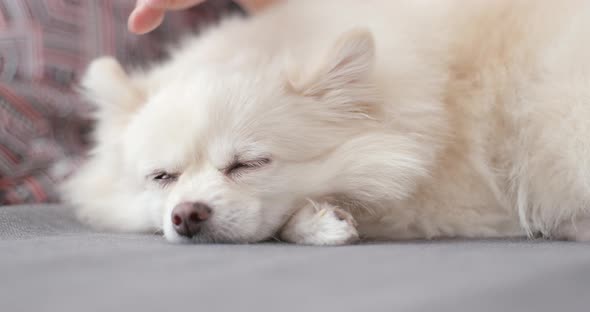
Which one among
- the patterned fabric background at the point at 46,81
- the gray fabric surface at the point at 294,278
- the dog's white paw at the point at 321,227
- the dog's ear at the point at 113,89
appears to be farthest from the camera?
the patterned fabric background at the point at 46,81

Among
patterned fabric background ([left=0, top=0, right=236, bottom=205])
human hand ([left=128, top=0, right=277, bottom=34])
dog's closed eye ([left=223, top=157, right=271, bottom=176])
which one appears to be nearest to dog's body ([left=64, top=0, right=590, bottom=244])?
dog's closed eye ([left=223, top=157, right=271, bottom=176])

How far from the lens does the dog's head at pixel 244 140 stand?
158cm

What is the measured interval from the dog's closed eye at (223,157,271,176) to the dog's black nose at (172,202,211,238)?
0.14 meters

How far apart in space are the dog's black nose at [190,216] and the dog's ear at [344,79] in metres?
0.46

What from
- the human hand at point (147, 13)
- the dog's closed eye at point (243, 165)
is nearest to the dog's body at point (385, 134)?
the dog's closed eye at point (243, 165)

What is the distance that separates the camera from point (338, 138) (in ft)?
5.70

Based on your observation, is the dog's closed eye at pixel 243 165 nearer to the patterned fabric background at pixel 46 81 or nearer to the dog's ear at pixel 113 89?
the dog's ear at pixel 113 89

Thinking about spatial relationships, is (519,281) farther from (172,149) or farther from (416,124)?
(172,149)

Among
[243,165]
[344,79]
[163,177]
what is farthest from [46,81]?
[344,79]

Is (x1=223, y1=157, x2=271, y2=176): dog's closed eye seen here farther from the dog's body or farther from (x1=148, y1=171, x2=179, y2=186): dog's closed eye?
(x1=148, y1=171, x2=179, y2=186): dog's closed eye

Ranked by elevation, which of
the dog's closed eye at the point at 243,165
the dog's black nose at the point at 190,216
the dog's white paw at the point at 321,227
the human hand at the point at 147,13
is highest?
the human hand at the point at 147,13

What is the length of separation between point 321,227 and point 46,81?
5.24 ft

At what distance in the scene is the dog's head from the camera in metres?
1.58

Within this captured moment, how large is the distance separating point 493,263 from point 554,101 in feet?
2.33
